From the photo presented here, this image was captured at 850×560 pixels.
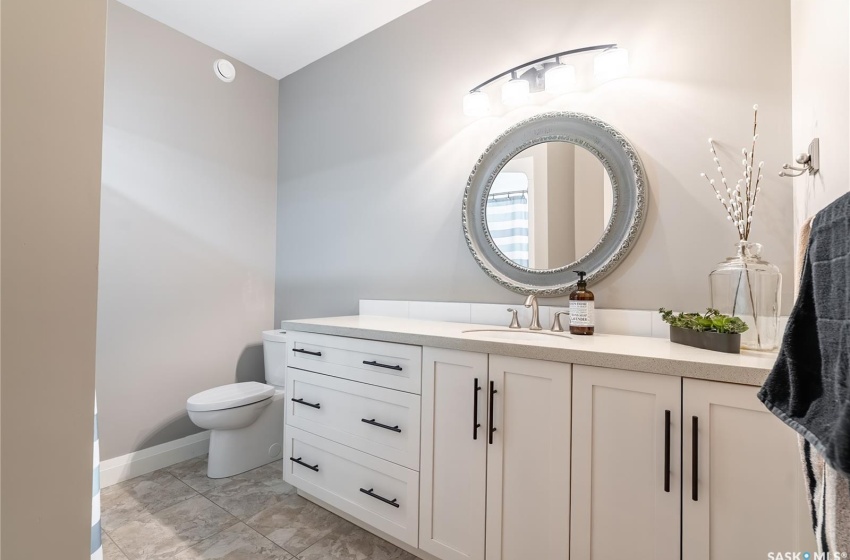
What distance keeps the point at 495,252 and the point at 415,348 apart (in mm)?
702

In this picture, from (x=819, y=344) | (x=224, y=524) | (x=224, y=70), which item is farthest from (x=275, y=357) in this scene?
(x=819, y=344)

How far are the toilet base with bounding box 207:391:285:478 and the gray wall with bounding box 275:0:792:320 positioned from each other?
29.5 inches

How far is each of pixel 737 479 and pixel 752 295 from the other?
1.81 feet

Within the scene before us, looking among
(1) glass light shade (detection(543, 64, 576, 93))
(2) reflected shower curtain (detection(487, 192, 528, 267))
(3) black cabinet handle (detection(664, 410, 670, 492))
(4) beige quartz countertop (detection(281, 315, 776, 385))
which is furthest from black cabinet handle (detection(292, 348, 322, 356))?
(1) glass light shade (detection(543, 64, 576, 93))

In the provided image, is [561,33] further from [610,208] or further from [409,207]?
[409,207]

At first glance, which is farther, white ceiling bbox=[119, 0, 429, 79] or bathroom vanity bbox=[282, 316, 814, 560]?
white ceiling bbox=[119, 0, 429, 79]

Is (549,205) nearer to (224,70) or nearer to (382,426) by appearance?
(382,426)

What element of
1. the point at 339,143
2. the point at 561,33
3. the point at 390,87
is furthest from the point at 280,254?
the point at 561,33

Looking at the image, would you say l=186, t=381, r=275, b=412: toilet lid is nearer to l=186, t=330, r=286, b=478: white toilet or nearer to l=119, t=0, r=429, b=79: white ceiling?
l=186, t=330, r=286, b=478: white toilet

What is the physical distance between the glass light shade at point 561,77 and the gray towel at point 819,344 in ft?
4.33

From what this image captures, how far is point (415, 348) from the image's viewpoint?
4.81 feet

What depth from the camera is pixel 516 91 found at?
181cm

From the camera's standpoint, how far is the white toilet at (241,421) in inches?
80.4

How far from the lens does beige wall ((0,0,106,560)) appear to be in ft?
1.24
